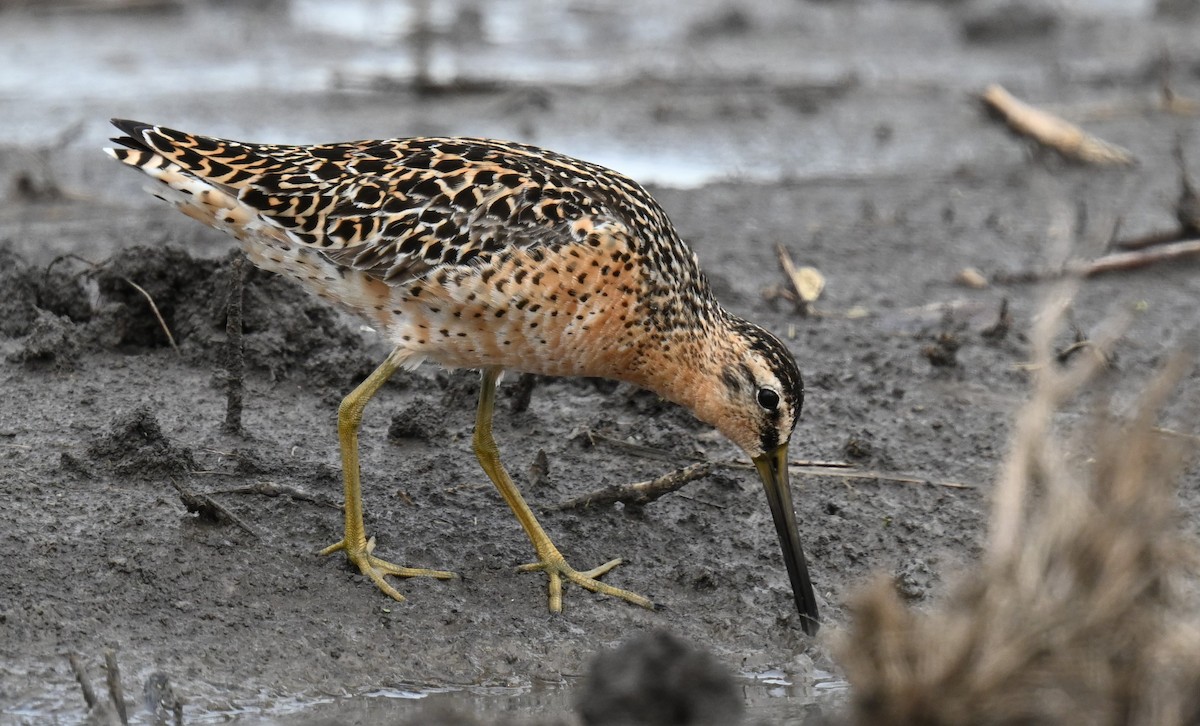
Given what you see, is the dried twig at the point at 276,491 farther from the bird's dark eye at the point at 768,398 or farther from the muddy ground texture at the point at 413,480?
the bird's dark eye at the point at 768,398

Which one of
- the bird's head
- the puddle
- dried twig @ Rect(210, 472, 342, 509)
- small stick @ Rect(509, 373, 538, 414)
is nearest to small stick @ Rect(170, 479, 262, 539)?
dried twig @ Rect(210, 472, 342, 509)

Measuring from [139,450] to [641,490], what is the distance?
1922 mm

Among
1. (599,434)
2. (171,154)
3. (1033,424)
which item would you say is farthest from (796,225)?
(1033,424)

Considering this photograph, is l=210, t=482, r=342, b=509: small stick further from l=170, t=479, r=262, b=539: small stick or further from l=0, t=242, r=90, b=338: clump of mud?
l=0, t=242, r=90, b=338: clump of mud

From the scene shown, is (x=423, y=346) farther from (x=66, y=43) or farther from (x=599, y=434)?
(x=66, y=43)

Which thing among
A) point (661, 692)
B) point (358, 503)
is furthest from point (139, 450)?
point (661, 692)

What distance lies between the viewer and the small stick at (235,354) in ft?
19.9

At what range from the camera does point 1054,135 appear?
37.0ft

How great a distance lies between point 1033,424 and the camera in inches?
140

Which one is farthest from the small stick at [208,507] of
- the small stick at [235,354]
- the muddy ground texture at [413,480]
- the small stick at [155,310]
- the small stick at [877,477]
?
the small stick at [877,477]

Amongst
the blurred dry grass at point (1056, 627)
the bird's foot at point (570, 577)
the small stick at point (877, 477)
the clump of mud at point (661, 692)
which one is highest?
the blurred dry grass at point (1056, 627)

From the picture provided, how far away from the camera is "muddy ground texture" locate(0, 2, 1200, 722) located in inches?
203

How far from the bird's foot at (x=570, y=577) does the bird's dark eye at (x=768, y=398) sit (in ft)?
2.79

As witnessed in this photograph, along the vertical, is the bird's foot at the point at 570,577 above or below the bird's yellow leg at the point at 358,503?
below
